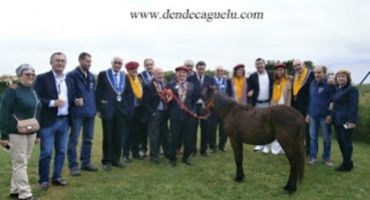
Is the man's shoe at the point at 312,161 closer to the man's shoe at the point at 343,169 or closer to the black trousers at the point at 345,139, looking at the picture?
the man's shoe at the point at 343,169

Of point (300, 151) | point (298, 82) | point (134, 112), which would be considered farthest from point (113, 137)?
point (298, 82)

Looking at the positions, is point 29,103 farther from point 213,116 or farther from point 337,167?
point 337,167

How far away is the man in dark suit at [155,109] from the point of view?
8.15 metres

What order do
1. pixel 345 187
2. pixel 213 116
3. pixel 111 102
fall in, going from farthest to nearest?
pixel 213 116 → pixel 111 102 → pixel 345 187

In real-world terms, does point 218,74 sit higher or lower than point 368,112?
higher

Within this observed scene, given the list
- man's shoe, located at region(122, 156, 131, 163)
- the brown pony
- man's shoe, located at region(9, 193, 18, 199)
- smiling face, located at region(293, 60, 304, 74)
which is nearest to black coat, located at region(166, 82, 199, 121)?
the brown pony

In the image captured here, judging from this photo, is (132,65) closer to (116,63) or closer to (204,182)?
(116,63)

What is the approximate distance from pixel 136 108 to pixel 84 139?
1.44 meters

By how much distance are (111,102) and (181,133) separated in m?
1.75

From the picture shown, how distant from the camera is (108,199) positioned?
584 centimetres

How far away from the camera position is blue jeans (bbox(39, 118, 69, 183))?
19.6 feet

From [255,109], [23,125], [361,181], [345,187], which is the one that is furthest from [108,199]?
[361,181]

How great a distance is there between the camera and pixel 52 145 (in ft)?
20.0

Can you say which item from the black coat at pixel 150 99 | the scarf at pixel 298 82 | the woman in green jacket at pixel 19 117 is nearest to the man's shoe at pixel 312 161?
the scarf at pixel 298 82
